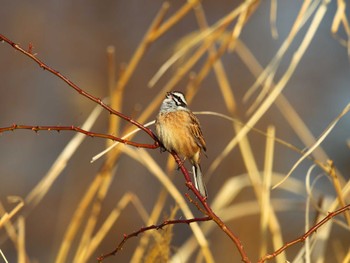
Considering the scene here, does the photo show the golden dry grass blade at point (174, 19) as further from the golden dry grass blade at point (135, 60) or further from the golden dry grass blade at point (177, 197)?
the golden dry grass blade at point (177, 197)

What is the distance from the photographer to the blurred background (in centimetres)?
801

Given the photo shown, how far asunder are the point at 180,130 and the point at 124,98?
6.05 meters

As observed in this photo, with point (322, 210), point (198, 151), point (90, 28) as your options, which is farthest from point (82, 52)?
point (322, 210)

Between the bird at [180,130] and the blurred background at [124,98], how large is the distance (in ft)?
13.0

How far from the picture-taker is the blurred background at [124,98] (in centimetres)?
801

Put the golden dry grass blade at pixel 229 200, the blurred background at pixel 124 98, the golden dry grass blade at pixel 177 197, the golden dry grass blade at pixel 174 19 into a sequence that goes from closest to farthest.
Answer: the golden dry grass blade at pixel 177 197 → the golden dry grass blade at pixel 174 19 → the golden dry grass blade at pixel 229 200 → the blurred background at pixel 124 98

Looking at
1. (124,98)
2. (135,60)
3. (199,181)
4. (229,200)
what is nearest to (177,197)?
(199,181)

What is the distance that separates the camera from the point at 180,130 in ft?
10.3

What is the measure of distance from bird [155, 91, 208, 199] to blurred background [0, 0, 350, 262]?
3961 millimetres

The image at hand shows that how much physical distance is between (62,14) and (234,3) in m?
2.16

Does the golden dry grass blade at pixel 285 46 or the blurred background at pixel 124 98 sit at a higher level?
the blurred background at pixel 124 98

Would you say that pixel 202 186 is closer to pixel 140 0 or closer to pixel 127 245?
pixel 127 245

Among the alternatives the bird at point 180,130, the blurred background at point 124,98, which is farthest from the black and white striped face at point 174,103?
the blurred background at point 124,98

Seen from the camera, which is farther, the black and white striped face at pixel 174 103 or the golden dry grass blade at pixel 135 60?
the black and white striped face at pixel 174 103
